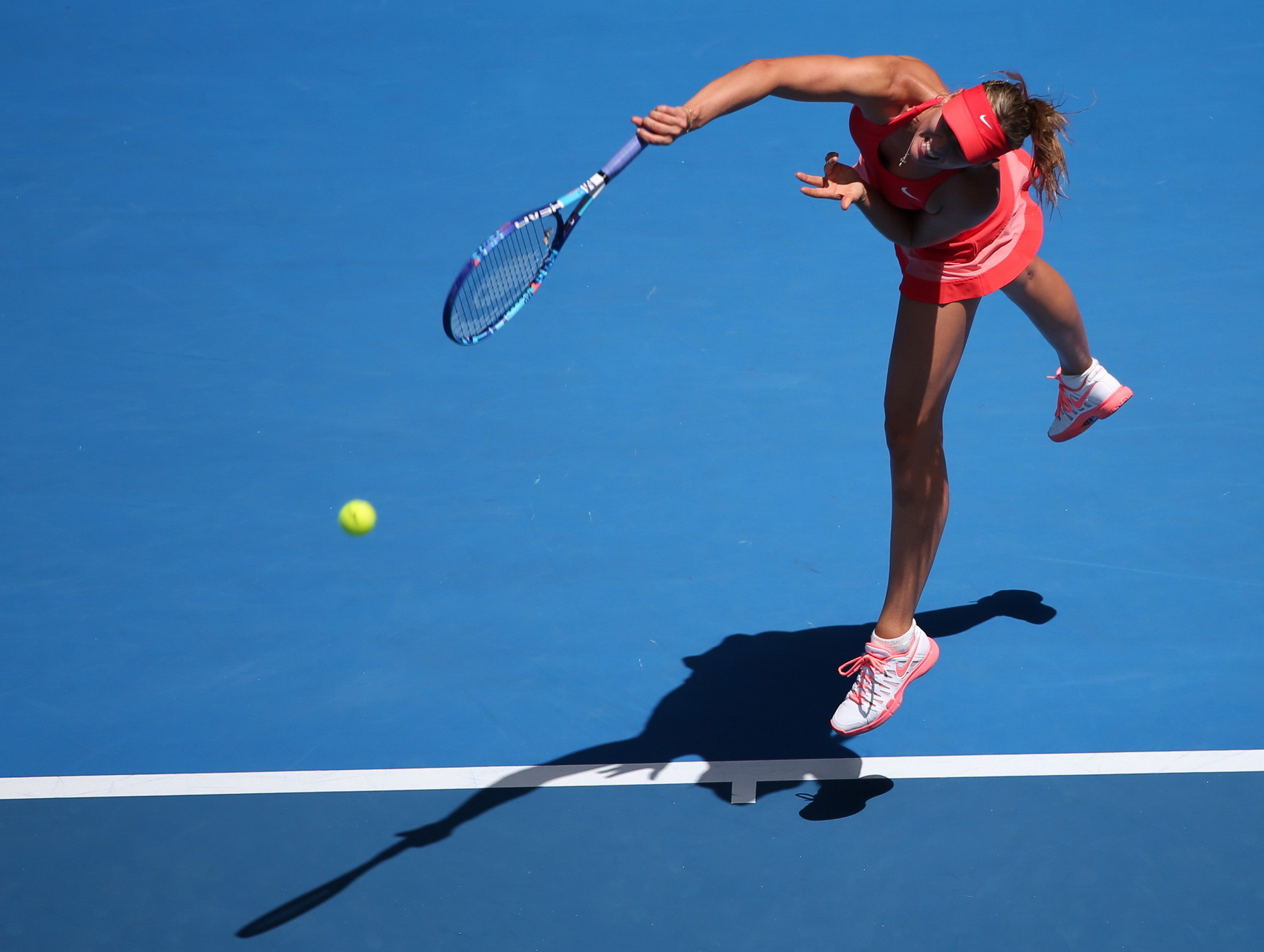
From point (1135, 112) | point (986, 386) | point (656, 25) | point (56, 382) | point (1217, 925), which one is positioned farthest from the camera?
point (656, 25)

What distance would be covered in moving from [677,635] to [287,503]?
5.59 ft

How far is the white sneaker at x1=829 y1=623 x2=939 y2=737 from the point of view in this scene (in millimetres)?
3566

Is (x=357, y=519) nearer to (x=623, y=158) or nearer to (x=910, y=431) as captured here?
(x=623, y=158)

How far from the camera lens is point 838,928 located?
10.3 feet

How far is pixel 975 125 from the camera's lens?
2928 millimetres

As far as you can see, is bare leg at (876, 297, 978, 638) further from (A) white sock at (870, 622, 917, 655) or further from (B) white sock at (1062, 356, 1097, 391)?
(B) white sock at (1062, 356, 1097, 391)

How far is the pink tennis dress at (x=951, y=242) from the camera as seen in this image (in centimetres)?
330

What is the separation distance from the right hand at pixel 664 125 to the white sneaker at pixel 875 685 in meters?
1.62

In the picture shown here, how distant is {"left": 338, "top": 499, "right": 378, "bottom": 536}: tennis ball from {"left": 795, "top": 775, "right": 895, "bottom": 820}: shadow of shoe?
1.96 metres

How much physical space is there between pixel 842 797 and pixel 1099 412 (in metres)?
Result: 1.71

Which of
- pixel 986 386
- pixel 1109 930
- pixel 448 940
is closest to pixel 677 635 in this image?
pixel 448 940

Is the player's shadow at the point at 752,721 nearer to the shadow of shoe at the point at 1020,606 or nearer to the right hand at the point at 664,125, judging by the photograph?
the shadow of shoe at the point at 1020,606

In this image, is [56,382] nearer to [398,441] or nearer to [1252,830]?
[398,441]

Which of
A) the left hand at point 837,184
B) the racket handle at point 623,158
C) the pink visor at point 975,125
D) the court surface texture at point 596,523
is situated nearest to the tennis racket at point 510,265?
the racket handle at point 623,158
